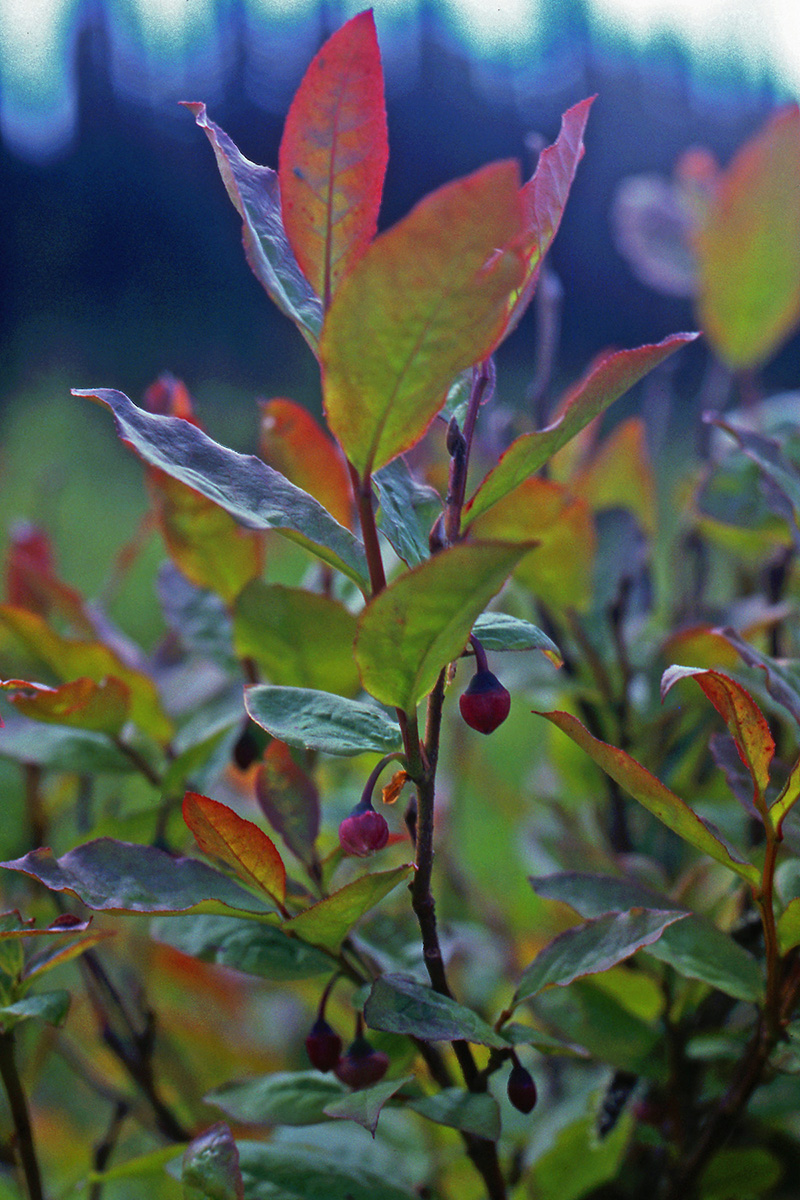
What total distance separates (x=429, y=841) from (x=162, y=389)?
1.17 feet

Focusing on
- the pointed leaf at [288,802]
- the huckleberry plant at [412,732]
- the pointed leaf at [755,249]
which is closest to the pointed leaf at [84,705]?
the huckleberry plant at [412,732]

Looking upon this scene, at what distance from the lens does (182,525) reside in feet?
1.88

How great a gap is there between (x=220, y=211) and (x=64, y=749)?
4.85 m

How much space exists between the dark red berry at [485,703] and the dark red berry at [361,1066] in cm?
16

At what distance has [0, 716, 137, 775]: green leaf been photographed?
0.56 meters

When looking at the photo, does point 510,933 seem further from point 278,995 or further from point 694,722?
point 694,722

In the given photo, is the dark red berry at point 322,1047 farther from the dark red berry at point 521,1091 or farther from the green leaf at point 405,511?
the green leaf at point 405,511

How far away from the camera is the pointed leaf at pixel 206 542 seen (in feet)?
1.85

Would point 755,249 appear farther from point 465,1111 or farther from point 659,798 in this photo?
point 465,1111

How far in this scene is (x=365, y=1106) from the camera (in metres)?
0.34

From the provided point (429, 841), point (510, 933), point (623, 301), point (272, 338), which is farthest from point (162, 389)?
point (272, 338)

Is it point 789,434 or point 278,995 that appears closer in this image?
point 789,434

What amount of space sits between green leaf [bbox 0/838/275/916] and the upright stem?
108mm

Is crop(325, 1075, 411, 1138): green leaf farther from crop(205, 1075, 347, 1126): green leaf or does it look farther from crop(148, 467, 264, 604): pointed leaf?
crop(148, 467, 264, 604): pointed leaf
